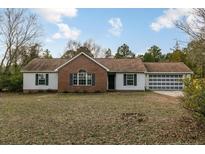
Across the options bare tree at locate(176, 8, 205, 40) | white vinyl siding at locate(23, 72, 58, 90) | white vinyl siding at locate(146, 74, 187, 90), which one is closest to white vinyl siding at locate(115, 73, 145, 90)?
white vinyl siding at locate(146, 74, 187, 90)

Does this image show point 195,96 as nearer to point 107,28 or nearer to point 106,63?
point 107,28

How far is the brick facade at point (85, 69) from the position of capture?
28.4 meters

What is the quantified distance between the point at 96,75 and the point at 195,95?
2102cm

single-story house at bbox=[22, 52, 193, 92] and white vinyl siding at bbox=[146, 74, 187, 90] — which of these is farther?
white vinyl siding at bbox=[146, 74, 187, 90]

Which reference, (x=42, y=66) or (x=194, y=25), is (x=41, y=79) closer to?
(x=42, y=66)

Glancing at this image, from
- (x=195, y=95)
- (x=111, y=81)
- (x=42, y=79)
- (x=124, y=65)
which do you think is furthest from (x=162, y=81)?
(x=195, y=95)

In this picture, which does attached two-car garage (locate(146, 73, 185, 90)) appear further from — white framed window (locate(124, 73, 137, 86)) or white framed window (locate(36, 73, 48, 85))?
white framed window (locate(36, 73, 48, 85))

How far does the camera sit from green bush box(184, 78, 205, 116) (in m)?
7.72

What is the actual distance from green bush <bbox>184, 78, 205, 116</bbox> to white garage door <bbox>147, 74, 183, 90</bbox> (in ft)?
78.3

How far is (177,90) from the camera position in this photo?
31609 mm

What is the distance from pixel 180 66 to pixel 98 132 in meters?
26.6

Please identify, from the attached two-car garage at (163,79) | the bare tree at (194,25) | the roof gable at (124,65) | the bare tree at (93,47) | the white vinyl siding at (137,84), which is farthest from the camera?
the bare tree at (93,47)

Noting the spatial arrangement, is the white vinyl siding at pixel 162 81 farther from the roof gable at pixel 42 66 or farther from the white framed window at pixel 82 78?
the roof gable at pixel 42 66

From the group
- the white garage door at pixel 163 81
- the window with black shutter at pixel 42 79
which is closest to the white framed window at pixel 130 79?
the white garage door at pixel 163 81
